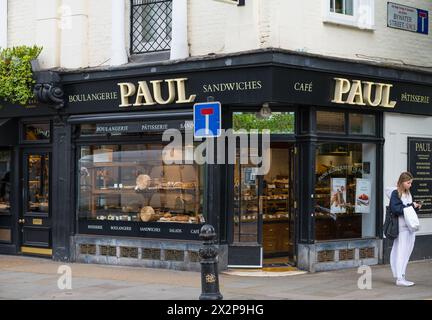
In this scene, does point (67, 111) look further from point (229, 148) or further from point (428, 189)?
point (428, 189)

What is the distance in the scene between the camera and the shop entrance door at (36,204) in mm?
16969

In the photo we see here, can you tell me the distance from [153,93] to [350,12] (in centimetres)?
425

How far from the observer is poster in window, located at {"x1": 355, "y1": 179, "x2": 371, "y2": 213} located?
50.7ft

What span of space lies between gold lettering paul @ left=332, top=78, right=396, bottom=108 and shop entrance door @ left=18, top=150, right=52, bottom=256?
6.74 metres

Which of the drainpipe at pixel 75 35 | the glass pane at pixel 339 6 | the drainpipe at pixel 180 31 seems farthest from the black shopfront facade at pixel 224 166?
the glass pane at pixel 339 6

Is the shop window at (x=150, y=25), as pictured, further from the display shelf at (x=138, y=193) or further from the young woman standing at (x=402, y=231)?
the young woman standing at (x=402, y=231)

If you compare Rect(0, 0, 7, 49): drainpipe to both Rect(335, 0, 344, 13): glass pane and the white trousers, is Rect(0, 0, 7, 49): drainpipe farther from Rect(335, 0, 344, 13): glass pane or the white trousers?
the white trousers

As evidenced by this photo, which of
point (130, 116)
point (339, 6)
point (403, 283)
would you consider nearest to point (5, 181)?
point (130, 116)

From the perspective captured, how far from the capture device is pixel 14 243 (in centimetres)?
1753

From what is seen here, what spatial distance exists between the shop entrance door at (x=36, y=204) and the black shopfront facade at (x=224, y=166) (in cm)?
→ 5

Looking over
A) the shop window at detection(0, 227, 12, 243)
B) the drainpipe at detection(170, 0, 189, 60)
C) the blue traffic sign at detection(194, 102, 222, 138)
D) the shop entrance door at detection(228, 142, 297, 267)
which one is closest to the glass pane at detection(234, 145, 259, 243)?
the shop entrance door at detection(228, 142, 297, 267)
